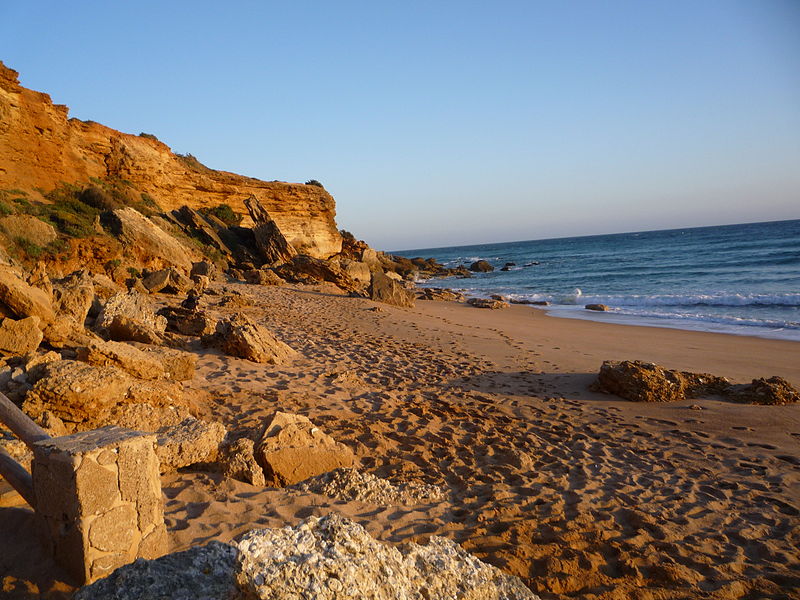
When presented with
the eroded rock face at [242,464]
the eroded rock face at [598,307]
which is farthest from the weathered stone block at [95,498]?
the eroded rock face at [598,307]

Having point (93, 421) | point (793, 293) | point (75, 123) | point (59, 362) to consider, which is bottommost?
point (793, 293)

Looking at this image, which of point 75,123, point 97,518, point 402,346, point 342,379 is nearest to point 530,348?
point 402,346

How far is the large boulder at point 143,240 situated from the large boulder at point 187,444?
1292 cm

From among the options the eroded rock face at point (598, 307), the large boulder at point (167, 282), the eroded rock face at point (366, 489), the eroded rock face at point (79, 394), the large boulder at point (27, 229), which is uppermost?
the large boulder at point (27, 229)

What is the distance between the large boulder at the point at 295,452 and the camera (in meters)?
3.99

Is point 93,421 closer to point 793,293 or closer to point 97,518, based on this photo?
point 97,518

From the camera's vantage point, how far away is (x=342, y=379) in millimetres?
7074

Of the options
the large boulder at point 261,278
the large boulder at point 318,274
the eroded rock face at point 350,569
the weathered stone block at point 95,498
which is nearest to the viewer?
the eroded rock face at point 350,569

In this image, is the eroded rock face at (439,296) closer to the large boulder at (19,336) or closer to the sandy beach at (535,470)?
the sandy beach at (535,470)

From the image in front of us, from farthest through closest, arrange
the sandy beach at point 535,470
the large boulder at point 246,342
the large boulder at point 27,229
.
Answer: the large boulder at point 27,229 < the large boulder at point 246,342 < the sandy beach at point 535,470

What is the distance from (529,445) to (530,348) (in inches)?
206

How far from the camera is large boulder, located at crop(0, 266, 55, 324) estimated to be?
5.24 metres

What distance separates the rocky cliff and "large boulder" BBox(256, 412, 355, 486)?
55.4 ft

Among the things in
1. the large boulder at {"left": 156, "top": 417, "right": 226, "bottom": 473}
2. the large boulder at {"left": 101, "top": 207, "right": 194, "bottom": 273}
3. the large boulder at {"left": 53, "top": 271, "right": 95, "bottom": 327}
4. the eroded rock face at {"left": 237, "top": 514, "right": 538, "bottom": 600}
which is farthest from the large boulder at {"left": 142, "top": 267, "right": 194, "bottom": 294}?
the eroded rock face at {"left": 237, "top": 514, "right": 538, "bottom": 600}
